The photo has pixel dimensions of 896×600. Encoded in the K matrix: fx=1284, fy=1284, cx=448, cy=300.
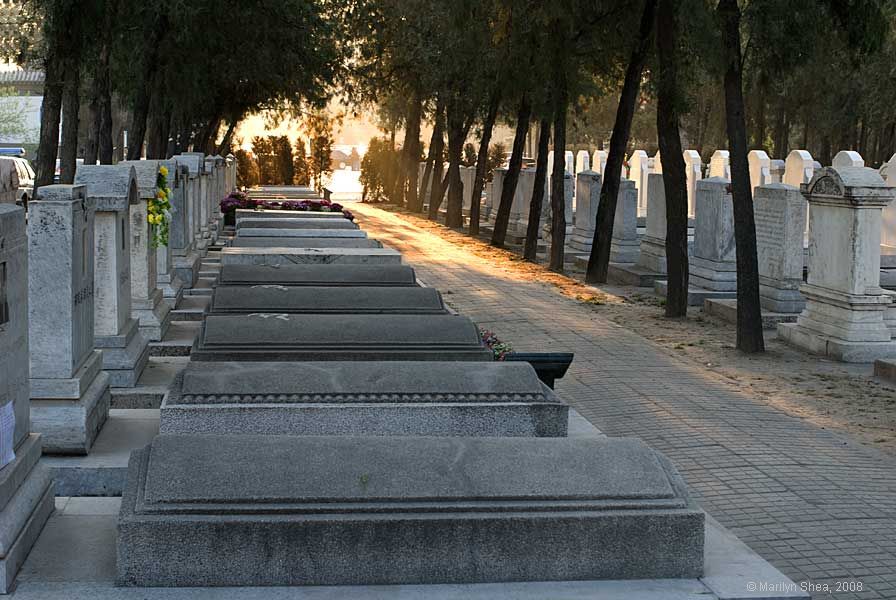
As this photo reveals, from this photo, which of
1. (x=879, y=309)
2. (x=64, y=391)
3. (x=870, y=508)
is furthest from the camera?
(x=879, y=309)

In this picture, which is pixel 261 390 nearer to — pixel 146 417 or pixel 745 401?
pixel 146 417

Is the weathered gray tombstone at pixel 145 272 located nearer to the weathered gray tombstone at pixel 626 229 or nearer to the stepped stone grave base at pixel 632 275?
the stepped stone grave base at pixel 632 275

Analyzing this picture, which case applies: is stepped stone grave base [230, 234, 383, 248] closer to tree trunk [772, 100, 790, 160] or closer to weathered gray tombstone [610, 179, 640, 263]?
weathered gray tombstone [610, 179, 640, 263]

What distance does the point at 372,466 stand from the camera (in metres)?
4.91

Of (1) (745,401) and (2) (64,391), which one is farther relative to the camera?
(1) (745,401)

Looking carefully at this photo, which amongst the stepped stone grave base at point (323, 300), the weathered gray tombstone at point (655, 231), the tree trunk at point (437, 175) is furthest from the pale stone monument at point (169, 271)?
the tree trunk at point (437, 175)

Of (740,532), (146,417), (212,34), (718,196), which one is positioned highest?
(212,34)

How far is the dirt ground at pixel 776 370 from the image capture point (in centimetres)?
1133

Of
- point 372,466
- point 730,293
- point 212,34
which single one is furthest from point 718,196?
point 372,466

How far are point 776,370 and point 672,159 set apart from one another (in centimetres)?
483

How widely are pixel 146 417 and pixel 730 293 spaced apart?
44.6ft

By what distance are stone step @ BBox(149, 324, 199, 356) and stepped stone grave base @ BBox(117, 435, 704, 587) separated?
515cm

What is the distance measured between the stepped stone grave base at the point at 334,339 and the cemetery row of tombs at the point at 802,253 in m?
6.81

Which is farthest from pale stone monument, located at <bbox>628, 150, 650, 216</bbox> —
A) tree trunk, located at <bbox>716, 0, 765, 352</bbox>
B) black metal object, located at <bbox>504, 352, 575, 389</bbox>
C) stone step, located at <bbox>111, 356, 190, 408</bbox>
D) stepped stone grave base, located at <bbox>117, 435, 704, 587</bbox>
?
stepped stone grave base, located at <bbox>117, 435, 704, 587</bbox>
